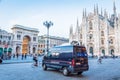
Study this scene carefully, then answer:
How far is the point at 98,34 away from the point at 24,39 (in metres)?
36.6

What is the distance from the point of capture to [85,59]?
13.9m

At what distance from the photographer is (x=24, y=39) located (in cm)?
8325

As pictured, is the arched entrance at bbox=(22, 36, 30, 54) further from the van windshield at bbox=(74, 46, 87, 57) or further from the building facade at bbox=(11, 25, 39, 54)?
the van windshield at bbox=(74, 46, 87, 57)

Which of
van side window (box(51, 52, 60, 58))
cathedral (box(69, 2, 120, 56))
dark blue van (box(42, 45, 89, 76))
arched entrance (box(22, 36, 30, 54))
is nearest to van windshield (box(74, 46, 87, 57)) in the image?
dark blue van (box(42, 45, 89, 76))

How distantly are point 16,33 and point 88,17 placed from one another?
30956mm

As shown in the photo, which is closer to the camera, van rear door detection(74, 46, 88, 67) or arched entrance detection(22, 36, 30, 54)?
van rear door detection(74, 46, 88, 67)

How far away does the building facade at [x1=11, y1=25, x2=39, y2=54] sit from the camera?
7600 centimetres

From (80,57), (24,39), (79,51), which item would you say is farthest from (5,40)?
(80,57)

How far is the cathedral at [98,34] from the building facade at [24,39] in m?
23.3

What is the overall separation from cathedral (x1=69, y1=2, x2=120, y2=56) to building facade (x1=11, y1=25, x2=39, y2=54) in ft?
76.3

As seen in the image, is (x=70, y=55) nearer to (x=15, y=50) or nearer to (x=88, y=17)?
(x=88, y=17)

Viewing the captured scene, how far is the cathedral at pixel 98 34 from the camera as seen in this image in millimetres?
58188

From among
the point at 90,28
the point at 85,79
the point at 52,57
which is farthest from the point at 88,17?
the point at 85,79

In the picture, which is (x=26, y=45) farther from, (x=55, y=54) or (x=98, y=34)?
(x=55, y=54)
